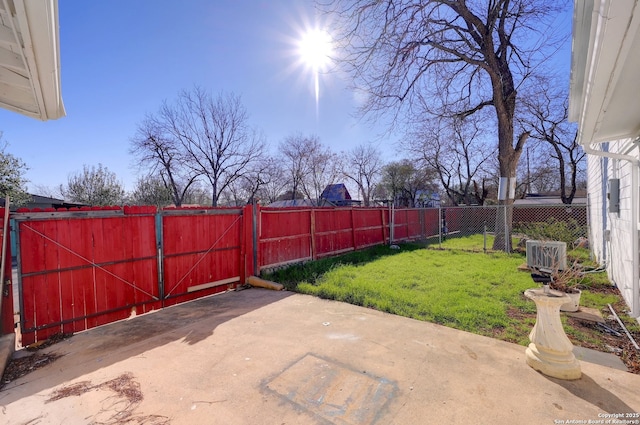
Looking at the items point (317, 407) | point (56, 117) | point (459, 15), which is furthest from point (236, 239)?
point (459, 15)

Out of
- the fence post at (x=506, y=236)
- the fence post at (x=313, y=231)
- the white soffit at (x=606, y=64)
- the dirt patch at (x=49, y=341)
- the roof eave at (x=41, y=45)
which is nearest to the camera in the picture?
the white soffit at (x=606, y=64)

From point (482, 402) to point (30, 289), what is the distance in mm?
5023

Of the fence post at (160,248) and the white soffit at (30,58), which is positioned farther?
the fence post at (160,248)

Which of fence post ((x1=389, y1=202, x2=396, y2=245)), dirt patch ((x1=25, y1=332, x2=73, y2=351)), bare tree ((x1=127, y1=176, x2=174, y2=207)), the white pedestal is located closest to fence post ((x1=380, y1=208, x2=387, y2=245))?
fence post ((x1=389, y1=202, x2=396, y2=245))

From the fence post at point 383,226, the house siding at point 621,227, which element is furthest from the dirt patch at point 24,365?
the fence post at point 383,226

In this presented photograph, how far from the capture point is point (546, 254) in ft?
19.2

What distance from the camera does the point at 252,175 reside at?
22250 mm

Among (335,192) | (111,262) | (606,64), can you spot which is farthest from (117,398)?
(335,192)

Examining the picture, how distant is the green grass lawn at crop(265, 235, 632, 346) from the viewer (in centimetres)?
389

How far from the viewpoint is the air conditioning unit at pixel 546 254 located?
5600 mm

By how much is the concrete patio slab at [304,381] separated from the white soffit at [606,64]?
2400 millimetres

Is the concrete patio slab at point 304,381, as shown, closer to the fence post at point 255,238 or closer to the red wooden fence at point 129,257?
the red wooden fence at point 129,257

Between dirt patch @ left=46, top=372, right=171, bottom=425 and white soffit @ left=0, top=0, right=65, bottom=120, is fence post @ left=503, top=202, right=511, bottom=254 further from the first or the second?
white soffit @ left=0, top=0, right=65, bottom=120

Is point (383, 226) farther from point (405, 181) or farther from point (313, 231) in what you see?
point (405, 181)
